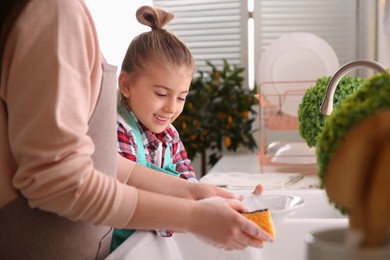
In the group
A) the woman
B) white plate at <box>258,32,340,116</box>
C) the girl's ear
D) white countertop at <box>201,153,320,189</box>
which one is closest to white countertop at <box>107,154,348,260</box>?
the woman

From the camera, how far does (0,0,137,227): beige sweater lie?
61cm

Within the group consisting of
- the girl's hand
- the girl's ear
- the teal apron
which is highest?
the girl's ear

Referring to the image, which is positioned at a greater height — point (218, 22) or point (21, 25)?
point (21, 25)

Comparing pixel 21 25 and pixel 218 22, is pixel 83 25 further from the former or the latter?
pixel 218 22

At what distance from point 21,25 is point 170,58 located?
62 cm

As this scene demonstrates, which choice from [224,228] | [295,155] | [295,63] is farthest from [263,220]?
[295,63]

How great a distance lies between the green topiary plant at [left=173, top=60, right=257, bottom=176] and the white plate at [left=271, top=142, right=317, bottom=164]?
1.07m

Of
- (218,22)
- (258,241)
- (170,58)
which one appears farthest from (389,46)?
(258,241)

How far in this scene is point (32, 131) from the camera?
608 mm

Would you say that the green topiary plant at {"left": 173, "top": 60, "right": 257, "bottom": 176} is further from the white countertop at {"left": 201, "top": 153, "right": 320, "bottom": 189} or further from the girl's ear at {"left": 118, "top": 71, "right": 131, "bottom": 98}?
the girl's ear at {"left": 118, "top": 71, "right": 131, "bottom": 98}

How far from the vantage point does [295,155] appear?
218 centimetres

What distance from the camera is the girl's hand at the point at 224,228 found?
0.69 metres

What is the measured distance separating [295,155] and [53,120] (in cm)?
169

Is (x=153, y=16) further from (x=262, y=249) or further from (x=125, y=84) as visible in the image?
(x=262, y=249)
